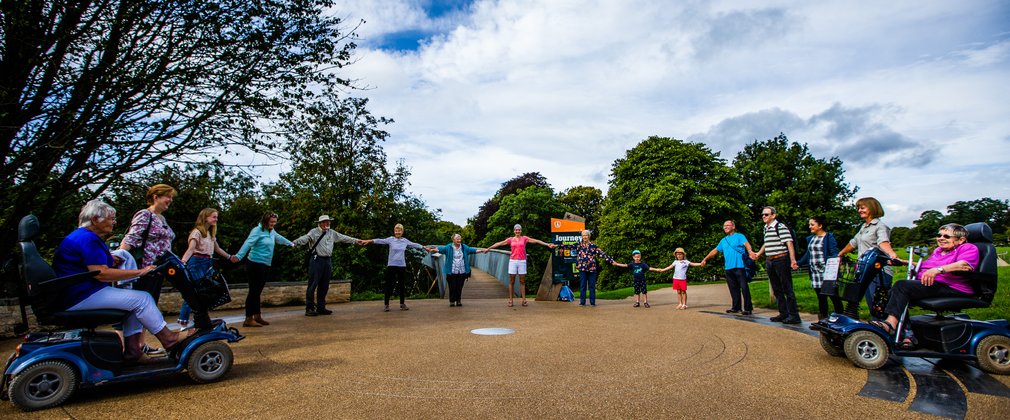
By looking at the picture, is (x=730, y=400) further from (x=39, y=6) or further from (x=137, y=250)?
(x=39, y=6)

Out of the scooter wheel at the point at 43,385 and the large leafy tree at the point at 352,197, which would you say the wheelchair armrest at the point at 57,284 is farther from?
the large leafy tree at the point at 352,197

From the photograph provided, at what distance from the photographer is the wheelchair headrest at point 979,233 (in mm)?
4611

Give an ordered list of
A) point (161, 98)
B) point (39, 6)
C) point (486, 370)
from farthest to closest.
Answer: point (161, 98) < point (39, 6) < point (486, 370)

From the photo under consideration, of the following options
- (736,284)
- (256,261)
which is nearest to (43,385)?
(256,261)

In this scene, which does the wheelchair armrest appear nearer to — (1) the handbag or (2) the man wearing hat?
(1) the handbag

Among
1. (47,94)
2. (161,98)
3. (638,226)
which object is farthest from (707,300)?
(638,226)

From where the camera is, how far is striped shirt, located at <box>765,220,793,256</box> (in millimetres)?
7607

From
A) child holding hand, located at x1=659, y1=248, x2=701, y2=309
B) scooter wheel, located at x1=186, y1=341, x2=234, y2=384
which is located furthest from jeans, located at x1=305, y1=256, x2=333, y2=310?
child holding hand, located at x1=659, y1=248, x2=701, y2=309

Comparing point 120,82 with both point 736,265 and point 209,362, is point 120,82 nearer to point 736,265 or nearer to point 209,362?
point 209,362

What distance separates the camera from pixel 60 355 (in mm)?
3488

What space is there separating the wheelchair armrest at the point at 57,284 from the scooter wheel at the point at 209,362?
95 centimetres

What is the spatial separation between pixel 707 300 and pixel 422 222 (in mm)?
10303

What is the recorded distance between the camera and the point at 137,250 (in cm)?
517

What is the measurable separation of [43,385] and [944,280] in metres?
7.33
